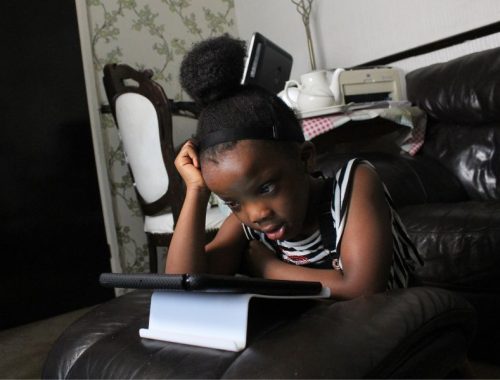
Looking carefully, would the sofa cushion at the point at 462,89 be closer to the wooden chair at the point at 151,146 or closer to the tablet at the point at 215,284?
the wooden chair at the point at 151,146

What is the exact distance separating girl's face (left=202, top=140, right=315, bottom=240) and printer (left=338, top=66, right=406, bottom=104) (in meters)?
1.45

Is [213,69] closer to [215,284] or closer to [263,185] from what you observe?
[263,185]

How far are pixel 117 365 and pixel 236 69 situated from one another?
52 centimetres

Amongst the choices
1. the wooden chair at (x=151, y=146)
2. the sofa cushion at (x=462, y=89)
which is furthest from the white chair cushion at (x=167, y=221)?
the sofa cushion at (x=462, y=89)

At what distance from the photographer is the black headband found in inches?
31.0

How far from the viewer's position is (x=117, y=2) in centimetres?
289

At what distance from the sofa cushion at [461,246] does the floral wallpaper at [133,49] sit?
1879 mm

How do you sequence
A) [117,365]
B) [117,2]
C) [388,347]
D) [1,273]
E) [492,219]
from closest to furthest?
[388,347] → [117,365] → [492,219] → [1,273] → [117,2]

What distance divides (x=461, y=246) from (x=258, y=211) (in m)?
0.70

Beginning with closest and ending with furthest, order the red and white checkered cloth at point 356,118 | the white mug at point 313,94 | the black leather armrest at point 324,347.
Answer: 1. the black leather armrest at point 324,347
2. the red and white checkered cloth at point 356,118
3. the white mug at point 313,94

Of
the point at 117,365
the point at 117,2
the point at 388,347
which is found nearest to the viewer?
the point at 388,347

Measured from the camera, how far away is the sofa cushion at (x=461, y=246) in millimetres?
1209

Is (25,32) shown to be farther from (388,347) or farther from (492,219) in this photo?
(388,347)

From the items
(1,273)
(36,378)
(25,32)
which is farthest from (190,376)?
(25,32)
